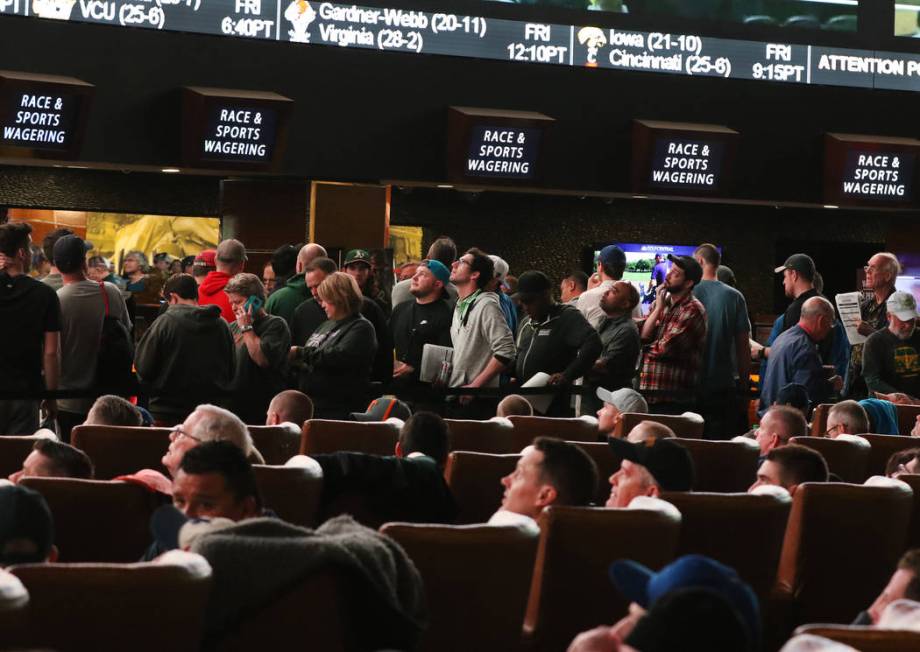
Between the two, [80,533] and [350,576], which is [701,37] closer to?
[80,533]

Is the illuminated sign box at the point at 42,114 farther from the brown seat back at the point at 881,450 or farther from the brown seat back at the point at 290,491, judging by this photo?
the brown seat back at the point at 290,491

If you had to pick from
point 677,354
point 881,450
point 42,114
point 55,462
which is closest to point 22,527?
point 55,462

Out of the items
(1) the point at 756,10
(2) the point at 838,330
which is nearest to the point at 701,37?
(1) the point at 756,10

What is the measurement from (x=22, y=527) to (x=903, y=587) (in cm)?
195

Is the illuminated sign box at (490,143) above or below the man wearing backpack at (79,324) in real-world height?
above

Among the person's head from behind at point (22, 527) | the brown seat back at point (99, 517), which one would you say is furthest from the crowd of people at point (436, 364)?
the person's head from behind at point (22, 527)

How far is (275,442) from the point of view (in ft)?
19.3

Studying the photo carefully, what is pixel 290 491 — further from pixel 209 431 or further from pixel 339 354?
pixel 339 354

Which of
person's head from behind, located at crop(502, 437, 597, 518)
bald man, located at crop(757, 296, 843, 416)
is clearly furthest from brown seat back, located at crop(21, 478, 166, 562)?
bald man, located at crop(757, 296, 843, 416)

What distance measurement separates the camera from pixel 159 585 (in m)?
2.88

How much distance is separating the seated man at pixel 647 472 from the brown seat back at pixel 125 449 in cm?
173

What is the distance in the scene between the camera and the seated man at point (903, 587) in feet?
10.7

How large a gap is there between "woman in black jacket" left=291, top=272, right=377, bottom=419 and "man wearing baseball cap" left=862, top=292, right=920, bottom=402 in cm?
302

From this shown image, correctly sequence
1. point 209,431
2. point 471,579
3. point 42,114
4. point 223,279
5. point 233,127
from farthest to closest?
point 233,127
point 42,114
point 223,279
point 209,431
point 471,579
